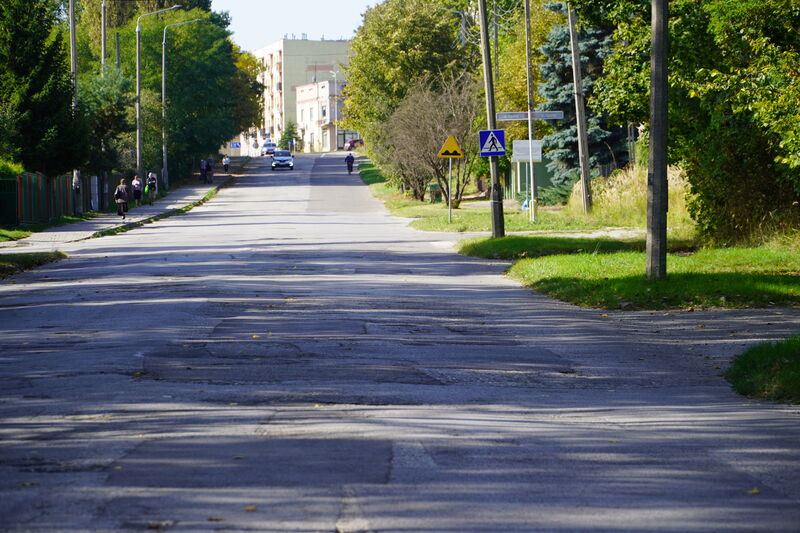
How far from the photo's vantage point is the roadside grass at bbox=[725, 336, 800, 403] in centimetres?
970

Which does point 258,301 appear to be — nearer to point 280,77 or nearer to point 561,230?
point 561,230

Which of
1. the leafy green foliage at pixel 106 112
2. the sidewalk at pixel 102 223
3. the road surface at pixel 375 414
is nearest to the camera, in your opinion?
the road surface at pixel 375 414

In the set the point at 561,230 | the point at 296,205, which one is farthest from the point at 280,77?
the point at 561,230

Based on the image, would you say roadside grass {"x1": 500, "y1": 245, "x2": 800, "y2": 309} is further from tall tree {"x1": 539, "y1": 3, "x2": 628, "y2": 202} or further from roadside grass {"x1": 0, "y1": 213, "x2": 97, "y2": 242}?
tall tree {"x1": 539, "y1": 3, "x2": 628, "y2": 202}

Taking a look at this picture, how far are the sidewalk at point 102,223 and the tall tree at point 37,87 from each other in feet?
9.94

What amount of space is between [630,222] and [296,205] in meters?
23.3

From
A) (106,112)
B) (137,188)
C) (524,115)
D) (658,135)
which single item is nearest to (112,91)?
(106,112)

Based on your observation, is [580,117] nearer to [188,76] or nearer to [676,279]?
[676,279]

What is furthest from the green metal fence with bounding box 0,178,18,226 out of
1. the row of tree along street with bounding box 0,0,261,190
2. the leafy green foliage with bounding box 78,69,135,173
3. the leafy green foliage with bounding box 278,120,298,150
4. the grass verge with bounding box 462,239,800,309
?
the leafy green foliage with bounding box 278,120,298,150

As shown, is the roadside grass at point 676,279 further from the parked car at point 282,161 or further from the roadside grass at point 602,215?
the parked car at point 282,161

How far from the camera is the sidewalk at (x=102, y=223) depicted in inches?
1208

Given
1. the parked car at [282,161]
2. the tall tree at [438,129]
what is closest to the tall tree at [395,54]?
the tall tree at [438,129]

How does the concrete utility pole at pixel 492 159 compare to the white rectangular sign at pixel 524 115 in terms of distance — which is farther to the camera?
the white rectangular sign at pixel 524 115

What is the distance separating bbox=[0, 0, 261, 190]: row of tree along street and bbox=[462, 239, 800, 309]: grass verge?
1998cm
